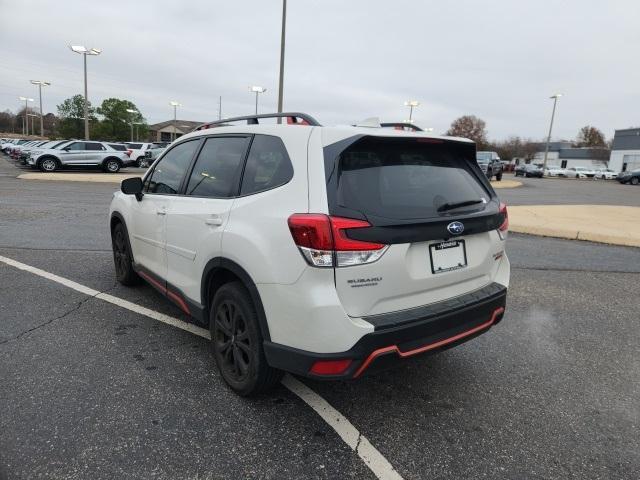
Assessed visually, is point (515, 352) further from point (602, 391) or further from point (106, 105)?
point (106, 105)

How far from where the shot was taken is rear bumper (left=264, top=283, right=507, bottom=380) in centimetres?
245

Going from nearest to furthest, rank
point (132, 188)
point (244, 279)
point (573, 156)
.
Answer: point (244, 279) < point (132, 188) < point (573, 156)

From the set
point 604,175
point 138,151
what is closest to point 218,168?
point 138,151

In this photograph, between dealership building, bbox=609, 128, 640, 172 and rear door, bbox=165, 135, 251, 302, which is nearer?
rear door, bbox=165, 135, 251, 302

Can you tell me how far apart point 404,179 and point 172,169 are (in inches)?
87.7

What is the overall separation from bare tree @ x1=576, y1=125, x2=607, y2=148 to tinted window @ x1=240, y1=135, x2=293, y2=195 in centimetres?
11141

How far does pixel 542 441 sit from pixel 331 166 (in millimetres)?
2000

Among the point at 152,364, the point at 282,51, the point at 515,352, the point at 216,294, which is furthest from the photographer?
the point at 282,51

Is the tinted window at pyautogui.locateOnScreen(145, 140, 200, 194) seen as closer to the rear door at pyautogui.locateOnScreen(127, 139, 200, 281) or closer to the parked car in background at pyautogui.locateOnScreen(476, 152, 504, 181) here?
the rear door at pyautogui.locateOnScreen(127, 139, 200, 281)

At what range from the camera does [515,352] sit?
391 cm

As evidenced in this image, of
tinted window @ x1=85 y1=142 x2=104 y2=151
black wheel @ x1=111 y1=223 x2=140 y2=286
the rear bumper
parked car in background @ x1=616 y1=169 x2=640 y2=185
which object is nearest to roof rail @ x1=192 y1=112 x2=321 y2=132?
the rear bumper

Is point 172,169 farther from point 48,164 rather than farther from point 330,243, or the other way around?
point 48,164

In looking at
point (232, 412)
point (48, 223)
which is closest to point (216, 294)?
point (232, 412)

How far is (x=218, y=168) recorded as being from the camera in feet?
11.0
